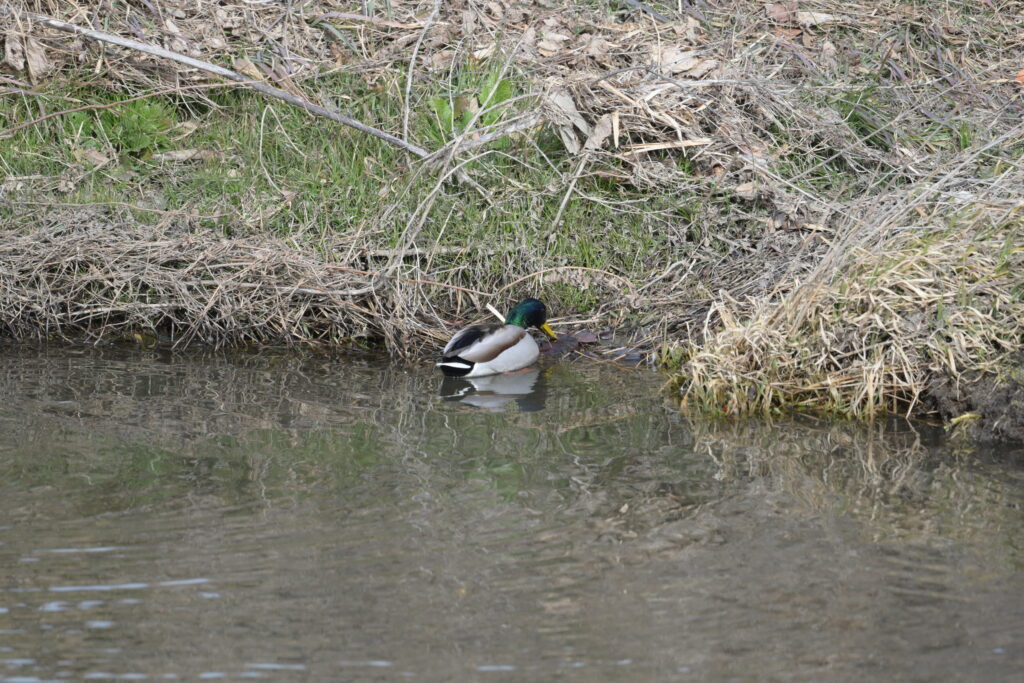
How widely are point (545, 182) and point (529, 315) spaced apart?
1007 mm

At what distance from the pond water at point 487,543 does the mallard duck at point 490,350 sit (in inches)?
18.8

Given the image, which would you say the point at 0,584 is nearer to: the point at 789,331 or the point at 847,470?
the point at 847,470

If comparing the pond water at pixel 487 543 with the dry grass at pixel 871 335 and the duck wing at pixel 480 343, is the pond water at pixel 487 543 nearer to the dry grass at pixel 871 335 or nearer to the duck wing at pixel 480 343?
the dry grass at pixel 871 335

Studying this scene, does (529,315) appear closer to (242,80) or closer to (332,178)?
(332,178)

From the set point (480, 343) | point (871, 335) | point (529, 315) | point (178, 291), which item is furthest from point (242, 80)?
point (871, 335)

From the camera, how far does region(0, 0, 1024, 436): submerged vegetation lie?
6305 millimetres

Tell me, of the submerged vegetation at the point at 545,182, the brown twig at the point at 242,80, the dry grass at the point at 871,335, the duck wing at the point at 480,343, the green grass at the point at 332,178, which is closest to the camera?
the dry grass at the point at 871,335

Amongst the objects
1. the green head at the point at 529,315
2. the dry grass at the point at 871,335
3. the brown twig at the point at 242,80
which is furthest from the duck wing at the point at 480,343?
the brown twig at the point at 242,80

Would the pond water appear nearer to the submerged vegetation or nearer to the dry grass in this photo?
the dry grass

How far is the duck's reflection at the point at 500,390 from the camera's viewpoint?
6.64m

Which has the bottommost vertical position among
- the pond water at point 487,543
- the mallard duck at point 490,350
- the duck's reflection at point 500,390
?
the pond water at point 487,543

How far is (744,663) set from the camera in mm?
3521

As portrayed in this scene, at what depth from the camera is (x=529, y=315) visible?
7488mm

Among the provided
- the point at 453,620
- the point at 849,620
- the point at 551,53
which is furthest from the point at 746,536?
the point at 551,53
